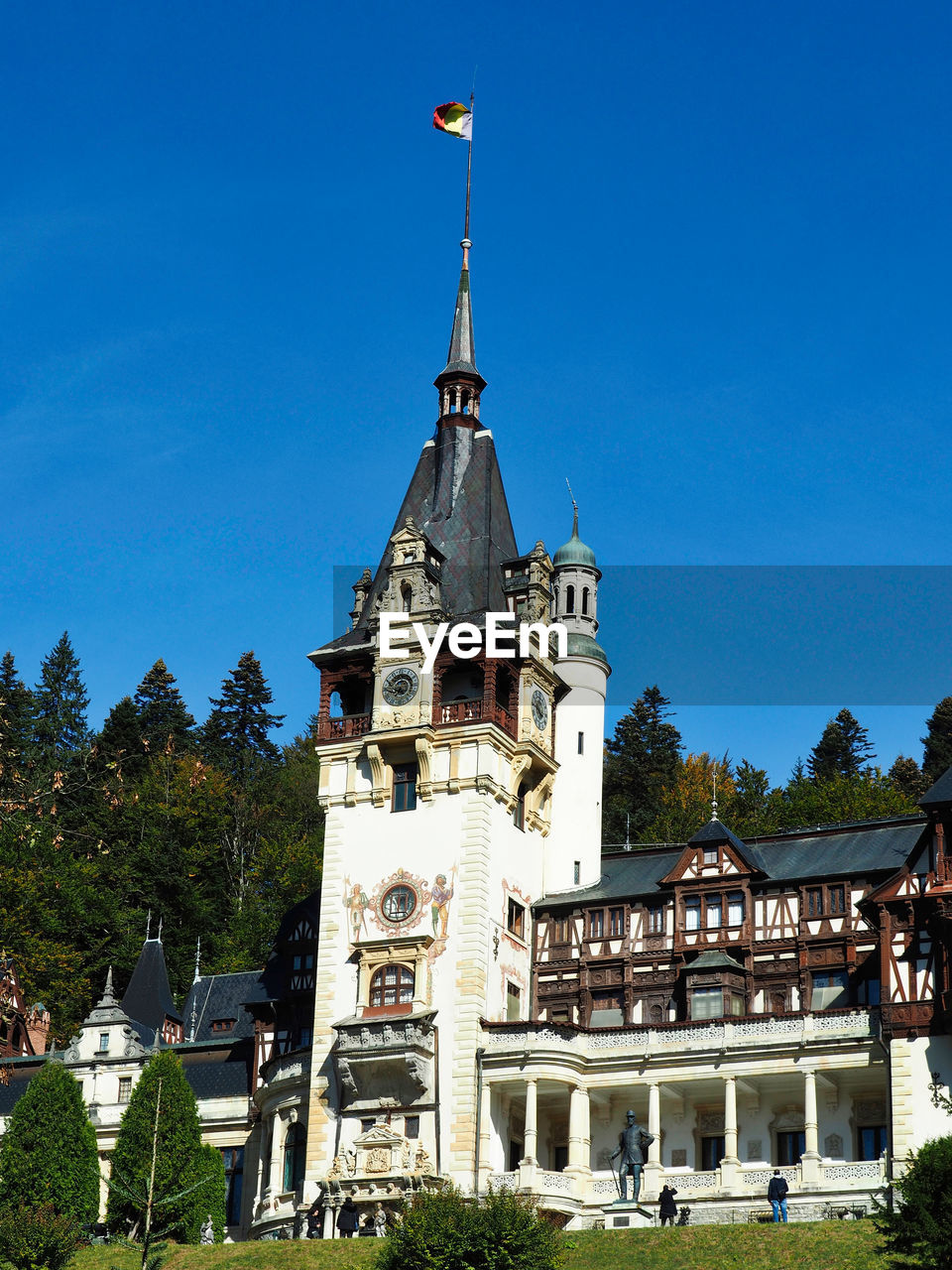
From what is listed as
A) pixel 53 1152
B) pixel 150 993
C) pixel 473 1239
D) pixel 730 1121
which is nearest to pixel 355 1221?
pixel 53 1152

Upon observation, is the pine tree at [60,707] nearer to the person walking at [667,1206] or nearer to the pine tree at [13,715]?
the pine tree at [13,715]

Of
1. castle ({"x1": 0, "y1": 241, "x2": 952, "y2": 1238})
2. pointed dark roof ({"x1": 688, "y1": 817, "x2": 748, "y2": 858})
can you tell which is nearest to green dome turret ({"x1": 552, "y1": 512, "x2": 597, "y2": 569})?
castle ({"x1": 0, "y1": 241, "x2": 952, "y2": 1238})

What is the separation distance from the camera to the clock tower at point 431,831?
2270 inches

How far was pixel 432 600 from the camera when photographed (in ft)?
214

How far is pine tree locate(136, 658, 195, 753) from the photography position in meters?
98.9

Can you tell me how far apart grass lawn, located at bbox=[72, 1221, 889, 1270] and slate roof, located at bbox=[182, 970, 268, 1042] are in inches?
849

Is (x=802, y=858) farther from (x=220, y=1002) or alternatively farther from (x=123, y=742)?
(x=123, y=742)

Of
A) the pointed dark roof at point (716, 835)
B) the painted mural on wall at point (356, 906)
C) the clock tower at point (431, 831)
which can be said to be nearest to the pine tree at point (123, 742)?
the clock tower at point (431, 831)

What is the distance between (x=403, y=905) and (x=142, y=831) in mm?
29909

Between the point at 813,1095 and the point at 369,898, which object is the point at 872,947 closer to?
the point at 813,1095

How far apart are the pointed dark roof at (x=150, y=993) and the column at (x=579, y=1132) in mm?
20404

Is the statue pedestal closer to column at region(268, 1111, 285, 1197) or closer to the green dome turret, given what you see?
column at region(268, 1111, 285, 1197)

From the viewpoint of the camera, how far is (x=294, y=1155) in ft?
200

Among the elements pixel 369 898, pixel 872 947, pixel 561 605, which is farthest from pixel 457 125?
pixel 872 947
